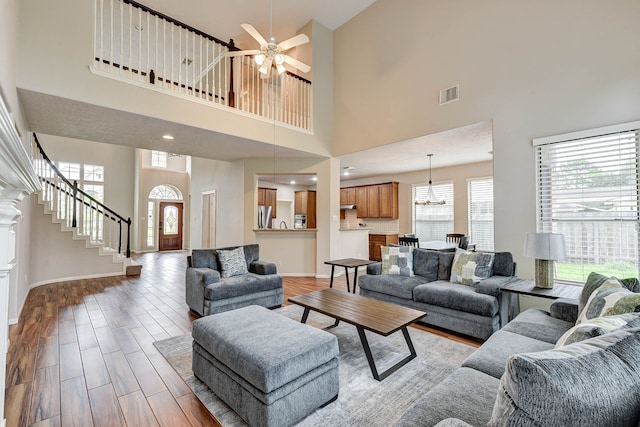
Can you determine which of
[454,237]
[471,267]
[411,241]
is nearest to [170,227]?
[411,241]

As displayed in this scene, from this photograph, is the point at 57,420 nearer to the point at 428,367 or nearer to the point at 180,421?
the point at 180,421

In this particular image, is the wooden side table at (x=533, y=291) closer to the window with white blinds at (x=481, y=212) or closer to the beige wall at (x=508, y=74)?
the beige wall at (x=508, y=74)

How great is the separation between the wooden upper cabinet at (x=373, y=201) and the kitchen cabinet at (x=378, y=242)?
0.67 m

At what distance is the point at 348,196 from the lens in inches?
373

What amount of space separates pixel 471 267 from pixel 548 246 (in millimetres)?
840

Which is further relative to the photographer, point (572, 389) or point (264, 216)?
point (264, 216)

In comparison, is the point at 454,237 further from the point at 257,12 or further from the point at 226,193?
the point at 257,12

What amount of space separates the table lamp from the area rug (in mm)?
1012

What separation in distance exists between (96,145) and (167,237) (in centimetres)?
375

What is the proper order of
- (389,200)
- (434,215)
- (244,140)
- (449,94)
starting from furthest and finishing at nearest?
(389,200) → (434,215) → (244,140) → (449,94)

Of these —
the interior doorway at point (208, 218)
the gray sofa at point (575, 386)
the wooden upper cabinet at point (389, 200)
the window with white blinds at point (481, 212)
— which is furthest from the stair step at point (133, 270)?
the window with white blinds at point (481, 212)

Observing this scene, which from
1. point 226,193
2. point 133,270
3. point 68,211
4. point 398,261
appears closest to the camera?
point 398,261

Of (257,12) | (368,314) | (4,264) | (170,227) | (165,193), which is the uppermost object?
(257,12)

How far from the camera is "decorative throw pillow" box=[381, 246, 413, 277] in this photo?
13.1ft
